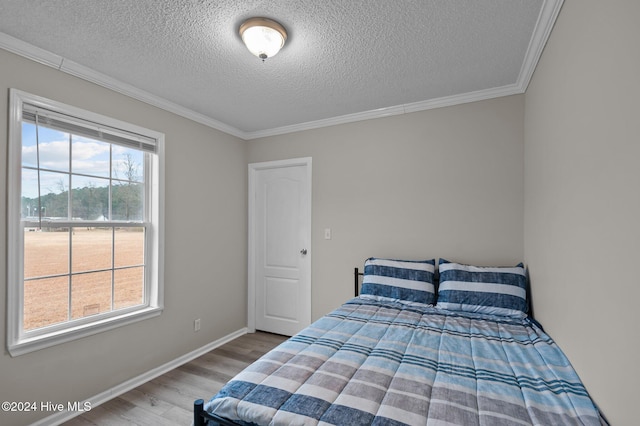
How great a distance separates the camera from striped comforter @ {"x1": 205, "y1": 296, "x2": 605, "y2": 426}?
1.12m

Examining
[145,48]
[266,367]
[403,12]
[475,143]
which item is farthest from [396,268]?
[145,48]

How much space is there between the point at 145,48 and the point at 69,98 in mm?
722

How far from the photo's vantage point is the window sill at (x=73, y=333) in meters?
1.91

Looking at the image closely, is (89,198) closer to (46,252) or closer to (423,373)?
(46,252)

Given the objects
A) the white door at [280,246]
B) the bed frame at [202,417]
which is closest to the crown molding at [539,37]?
the white door at [280,246]

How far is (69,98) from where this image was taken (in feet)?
7.15

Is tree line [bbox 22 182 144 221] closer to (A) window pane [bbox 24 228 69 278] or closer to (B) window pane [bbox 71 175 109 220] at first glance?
(B) window pane [bbox 71 175 109 220]

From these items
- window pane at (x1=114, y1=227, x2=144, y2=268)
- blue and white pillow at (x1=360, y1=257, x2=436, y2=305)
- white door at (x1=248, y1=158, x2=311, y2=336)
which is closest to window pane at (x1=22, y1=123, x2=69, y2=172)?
window pane at (x1=114, y1=227, x2=144, y2=268)

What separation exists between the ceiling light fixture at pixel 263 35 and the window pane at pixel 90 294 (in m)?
2.09

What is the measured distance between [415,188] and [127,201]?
2.62 meters

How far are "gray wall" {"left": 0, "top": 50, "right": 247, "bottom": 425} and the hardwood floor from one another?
0.15m

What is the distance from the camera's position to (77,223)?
225cm

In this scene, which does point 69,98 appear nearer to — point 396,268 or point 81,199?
point 81,199

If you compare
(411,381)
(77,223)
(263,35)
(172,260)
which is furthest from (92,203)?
(411,381)
